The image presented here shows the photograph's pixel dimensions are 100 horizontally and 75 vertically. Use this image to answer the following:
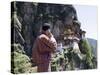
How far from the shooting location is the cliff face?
8.18 feet

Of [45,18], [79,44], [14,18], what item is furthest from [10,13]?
[79,44]

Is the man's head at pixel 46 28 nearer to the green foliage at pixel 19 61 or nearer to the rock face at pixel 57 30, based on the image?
the rock face at pixel 57 30

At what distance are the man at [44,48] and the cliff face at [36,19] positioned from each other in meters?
0.05

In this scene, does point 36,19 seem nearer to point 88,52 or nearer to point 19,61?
point 19,61

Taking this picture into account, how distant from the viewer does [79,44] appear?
110 inches

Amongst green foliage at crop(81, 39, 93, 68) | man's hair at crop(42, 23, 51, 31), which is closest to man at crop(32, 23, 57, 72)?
man's hair at crop(42, 23, 51, 31)

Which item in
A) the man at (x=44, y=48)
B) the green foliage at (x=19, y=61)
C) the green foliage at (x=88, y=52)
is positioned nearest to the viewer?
the green foliage at (x=19, y=61)

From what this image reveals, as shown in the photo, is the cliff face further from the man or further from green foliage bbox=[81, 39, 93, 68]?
green foliage bbox=[81, 39, 93, 68]

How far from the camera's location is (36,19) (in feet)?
8.46

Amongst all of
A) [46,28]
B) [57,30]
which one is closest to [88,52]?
[57,30]

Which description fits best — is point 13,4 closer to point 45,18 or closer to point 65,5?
point 45,18

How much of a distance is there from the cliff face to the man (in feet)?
0.17

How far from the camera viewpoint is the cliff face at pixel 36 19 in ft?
8.18

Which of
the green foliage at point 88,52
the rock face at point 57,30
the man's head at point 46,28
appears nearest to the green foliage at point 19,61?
the rock face at point 57,30
